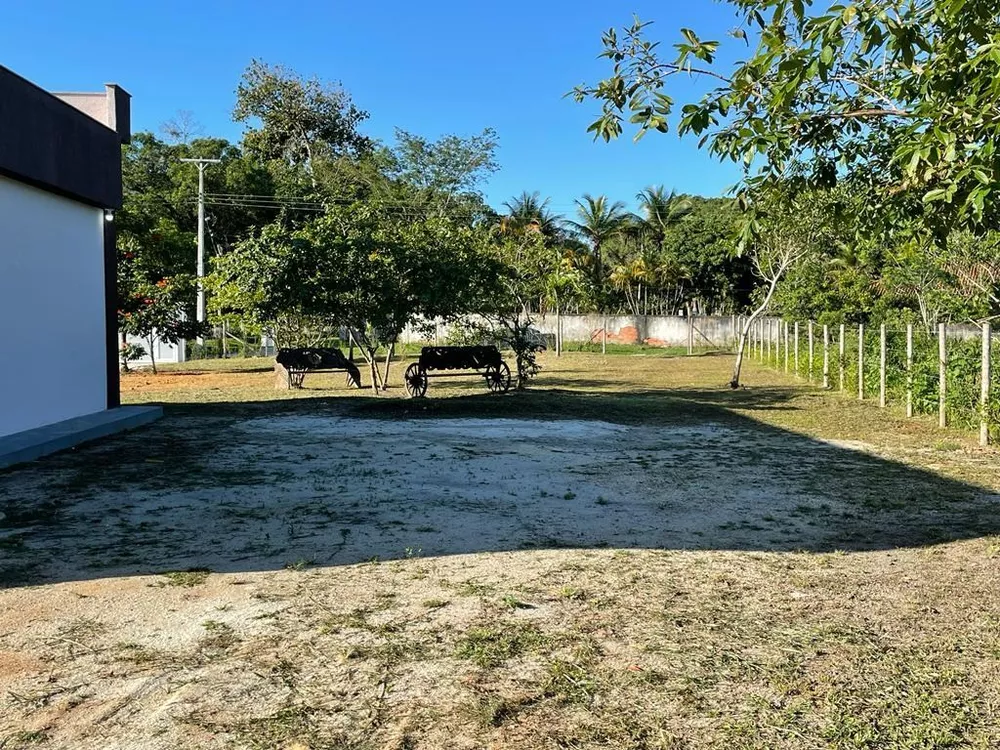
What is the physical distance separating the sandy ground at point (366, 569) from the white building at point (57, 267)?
1.44 metres

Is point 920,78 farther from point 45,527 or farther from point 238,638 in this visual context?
point 45,527

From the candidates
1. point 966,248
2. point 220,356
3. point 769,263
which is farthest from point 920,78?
point 220,356

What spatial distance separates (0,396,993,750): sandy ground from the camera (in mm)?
3129

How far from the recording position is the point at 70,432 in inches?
392

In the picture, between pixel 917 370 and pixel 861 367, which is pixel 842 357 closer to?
pixel 861 367

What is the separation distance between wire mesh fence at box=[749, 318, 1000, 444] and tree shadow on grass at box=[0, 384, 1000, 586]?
2.00m

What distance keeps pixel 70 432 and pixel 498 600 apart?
752 cm

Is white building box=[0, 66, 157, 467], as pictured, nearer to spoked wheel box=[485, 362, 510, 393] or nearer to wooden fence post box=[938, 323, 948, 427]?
spoked wheel box=[485, 362, 510, 393]

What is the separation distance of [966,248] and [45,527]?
16596 millimetres

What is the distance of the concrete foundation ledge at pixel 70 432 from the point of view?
870cm

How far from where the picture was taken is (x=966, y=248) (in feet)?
54.4

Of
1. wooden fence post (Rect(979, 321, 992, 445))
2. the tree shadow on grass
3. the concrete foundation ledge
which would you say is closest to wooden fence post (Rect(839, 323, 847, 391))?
the tree shadow on grass

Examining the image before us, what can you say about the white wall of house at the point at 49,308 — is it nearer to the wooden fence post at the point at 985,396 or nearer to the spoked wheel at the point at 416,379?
the spoked wheel at the point at 416,379

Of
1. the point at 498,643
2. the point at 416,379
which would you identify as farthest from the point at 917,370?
the point at 498,643
